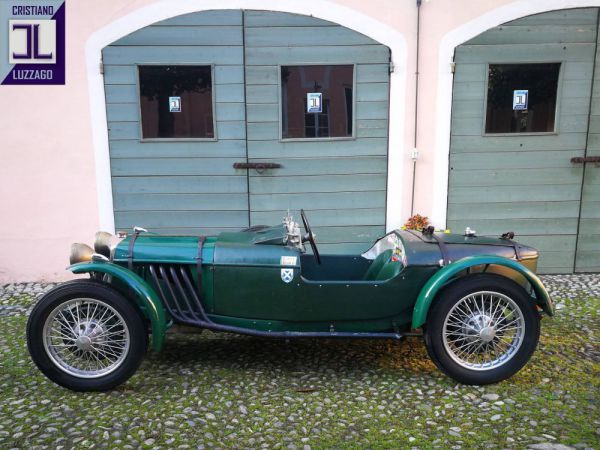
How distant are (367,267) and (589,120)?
11.6 feet

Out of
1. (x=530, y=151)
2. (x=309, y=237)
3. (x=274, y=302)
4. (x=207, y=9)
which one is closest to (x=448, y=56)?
(x=530, y=151)

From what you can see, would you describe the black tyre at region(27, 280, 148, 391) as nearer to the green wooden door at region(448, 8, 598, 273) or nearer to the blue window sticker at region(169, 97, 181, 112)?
the blue window sticker at region(169, 97, 181, 112)

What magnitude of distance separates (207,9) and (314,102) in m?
1.51

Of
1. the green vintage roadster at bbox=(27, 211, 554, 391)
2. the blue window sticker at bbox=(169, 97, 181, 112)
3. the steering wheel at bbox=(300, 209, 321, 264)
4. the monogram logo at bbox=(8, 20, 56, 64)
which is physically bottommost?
the green vintage roadster at bbox=(27, 211, 554, 391)

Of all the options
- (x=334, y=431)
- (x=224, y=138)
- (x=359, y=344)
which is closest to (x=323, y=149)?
(x=224, y=138)

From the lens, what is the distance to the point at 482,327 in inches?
110

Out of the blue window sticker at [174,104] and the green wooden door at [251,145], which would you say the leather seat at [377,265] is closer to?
the green wooden door at [251,145]

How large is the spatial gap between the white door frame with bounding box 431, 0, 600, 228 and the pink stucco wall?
2.4 inches

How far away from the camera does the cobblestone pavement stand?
235 cm

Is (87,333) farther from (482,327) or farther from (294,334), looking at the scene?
(482,327)

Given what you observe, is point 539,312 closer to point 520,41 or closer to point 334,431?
point 334,431

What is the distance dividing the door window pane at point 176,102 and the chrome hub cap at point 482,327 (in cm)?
340

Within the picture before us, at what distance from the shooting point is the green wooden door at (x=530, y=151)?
4988mm

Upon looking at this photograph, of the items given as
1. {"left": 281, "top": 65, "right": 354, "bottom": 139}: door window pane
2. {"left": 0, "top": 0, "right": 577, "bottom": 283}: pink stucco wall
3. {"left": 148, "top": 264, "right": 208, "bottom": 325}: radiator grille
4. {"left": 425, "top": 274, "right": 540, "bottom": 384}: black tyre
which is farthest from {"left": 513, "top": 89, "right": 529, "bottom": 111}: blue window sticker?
{"left": 148, "top": 264, "right": 208, "bottom": 325}: radiator grille
